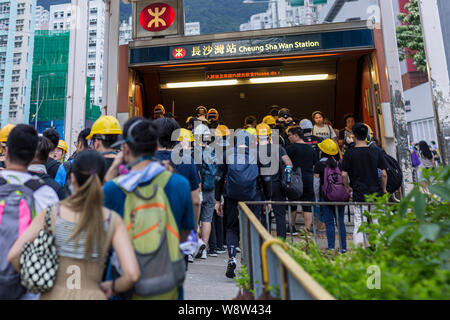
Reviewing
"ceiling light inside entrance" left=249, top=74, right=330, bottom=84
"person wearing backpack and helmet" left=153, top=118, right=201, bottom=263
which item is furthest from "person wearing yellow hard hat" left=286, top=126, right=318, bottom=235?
"ceiling light inside entrance" left=249, top=74, right=330, bottom=84

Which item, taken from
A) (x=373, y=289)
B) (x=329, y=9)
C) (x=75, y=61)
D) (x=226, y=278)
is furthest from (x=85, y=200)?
(x=329, y=9)

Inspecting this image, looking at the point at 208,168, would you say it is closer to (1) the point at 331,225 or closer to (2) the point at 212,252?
(2) the point at 212,252

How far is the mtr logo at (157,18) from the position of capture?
932 centimetres

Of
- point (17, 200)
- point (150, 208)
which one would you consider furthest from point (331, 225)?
point (17, 200)

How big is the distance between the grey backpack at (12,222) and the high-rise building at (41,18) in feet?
251

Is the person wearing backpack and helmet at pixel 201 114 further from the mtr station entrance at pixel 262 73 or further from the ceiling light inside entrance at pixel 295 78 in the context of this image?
the ceiling light inside entrance at pixel 295 78

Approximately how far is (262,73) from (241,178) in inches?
262

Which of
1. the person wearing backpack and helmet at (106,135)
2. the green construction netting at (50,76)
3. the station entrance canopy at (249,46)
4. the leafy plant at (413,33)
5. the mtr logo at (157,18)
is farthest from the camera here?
the green construction netting at (50,76)

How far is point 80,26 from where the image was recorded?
675cm

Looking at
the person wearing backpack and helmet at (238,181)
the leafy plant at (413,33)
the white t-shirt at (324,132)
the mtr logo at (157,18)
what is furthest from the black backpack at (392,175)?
the leafy plant at (413,33)

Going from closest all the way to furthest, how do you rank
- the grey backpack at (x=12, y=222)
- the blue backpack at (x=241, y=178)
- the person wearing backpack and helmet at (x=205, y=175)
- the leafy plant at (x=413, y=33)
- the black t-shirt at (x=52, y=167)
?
1. the grey backpack at (x=12, y=222)
2. the black t-shirt at (x=52, y=167)
3. the blue backpack at (x=241, y=178)
4. the person wearing backpack and helmet at (x=205, y=175)
5. the leafy plant at (x=413, y=33)

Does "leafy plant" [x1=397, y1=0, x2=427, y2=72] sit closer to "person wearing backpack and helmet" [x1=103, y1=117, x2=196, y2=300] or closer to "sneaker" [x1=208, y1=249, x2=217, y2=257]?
"sneaker" [x1=208, y1=249, x2=217, y2=257]

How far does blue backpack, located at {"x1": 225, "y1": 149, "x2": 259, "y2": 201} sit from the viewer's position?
444 cm

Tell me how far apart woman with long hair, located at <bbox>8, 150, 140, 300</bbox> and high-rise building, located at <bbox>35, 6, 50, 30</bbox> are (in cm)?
7691
